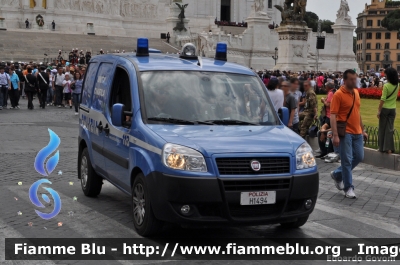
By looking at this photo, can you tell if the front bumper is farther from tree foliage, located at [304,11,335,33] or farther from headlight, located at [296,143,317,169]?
tree foliage, located at [304,11,335,33]

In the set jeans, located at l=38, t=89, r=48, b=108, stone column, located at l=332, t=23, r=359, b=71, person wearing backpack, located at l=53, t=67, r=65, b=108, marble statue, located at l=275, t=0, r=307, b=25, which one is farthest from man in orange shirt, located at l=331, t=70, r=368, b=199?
stone column, located at l=332, t=23, r=359, b=71

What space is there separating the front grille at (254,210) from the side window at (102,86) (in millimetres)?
2713

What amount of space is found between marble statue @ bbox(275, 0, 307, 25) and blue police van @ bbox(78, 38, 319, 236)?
98.9 feet

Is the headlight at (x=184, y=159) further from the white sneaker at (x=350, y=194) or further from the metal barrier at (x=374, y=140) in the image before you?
the metal barrier at (x=374, y=140)

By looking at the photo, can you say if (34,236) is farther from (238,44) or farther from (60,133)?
(238,44)

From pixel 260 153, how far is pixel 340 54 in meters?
58.2

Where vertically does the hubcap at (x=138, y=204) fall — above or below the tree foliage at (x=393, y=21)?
below

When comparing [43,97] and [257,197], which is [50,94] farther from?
[257,197]

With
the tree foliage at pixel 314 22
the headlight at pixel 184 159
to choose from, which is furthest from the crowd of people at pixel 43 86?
the tree foliage at pixel 314 22

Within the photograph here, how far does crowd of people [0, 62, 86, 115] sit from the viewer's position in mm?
25531

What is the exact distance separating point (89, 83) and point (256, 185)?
3877 mm

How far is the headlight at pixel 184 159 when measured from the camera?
6730 millimetres

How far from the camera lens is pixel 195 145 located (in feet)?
22.4

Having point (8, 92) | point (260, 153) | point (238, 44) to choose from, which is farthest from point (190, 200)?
point (238, 44)
